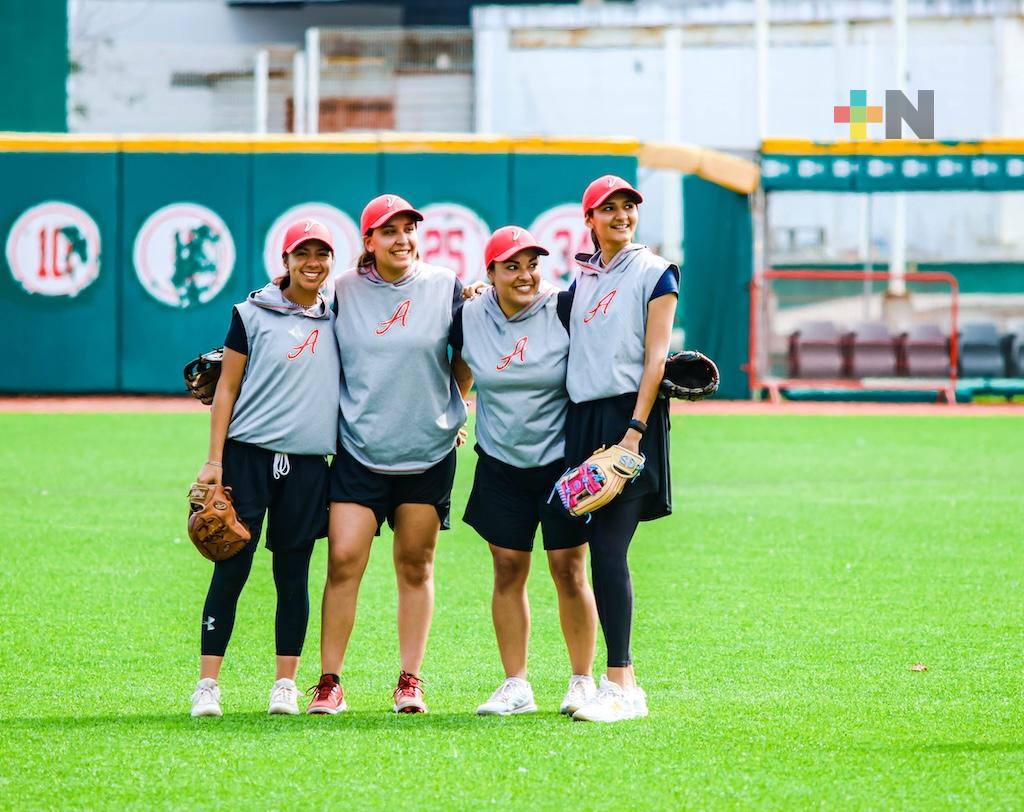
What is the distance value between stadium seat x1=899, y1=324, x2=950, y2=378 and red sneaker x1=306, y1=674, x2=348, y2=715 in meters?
17.1

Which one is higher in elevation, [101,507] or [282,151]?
[282,151]

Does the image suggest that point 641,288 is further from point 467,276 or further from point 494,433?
point 467,276

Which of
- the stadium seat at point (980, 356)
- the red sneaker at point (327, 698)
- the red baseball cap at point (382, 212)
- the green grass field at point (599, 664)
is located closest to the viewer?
the green grass field at point (599, 664)

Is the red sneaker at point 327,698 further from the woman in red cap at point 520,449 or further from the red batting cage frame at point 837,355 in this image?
the red batting cage frame at point 837,355

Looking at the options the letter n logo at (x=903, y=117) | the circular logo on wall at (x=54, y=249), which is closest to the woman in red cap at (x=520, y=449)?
the circular logo on wall at (x=54, y=249)

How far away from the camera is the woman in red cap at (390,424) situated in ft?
18.6

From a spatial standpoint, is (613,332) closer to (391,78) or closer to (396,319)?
(396,319)

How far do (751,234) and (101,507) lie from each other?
42.0 ft

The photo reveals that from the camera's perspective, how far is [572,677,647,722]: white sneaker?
→ 5.37 meters

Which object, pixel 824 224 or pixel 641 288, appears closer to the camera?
pixel 641 288

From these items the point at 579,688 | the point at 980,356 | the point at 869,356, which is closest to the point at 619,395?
the point at 579,688

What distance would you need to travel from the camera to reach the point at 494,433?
18.5 feet

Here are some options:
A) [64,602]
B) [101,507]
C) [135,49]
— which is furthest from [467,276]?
[135,49]

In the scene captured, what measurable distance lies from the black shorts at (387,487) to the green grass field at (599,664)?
29.4 inches
